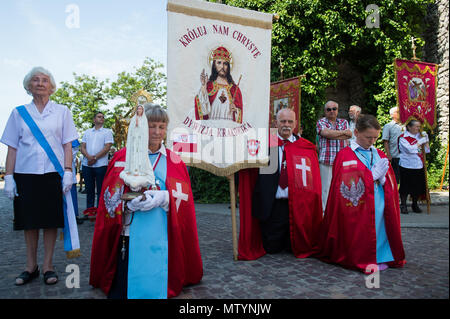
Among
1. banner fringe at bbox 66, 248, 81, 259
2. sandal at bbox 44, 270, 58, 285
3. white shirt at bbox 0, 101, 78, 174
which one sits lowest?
sandal at bbox 44, 270, 58, 285

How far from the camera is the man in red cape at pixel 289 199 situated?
4.00 meters

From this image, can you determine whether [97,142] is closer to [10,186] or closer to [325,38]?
[10,186]

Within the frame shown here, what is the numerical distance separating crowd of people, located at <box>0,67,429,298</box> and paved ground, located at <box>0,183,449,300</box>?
143 mm

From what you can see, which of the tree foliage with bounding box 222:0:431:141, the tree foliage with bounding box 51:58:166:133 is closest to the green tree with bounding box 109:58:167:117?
the tree foliage with bounding box 51:58:166:133

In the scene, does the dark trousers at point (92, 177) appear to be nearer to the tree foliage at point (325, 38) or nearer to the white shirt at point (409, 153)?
the white shirt at point (409, 153)

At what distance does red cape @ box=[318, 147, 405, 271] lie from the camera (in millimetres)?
3332

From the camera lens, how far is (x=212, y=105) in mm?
3820

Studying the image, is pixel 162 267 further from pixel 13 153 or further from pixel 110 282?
pixel 13 153

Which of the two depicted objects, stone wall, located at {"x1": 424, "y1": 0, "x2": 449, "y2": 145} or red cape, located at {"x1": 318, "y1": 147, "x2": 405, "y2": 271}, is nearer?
red cape, located at {"x1": 318, "y1": 147, "x2": 405, "y2": 271}

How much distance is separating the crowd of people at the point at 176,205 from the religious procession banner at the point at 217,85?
1.48ft

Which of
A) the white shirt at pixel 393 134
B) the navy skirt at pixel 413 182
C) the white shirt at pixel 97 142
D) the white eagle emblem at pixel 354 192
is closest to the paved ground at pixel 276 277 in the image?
the white eagle emblem at pixel 354 192

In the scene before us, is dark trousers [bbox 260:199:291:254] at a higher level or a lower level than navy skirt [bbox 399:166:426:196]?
lower

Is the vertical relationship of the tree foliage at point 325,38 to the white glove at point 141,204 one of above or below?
above

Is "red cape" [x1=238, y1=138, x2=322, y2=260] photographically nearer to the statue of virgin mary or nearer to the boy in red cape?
the boy in red cape
